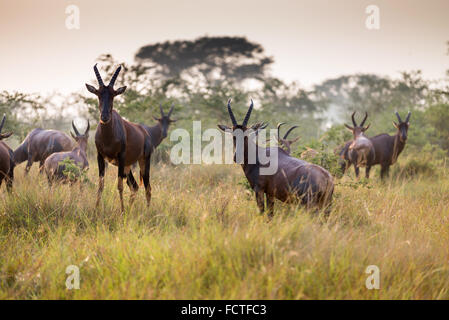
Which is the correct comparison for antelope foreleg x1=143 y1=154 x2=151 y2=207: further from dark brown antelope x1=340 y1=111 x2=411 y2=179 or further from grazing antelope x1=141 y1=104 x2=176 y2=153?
dark brown antelope x1=340 y1=111 x2=411 y2=179

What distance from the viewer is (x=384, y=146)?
11.5 m

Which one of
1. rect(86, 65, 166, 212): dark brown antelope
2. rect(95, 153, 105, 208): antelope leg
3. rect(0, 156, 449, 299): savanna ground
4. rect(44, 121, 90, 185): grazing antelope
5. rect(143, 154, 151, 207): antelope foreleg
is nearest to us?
rect(0, 156, 449, 299): savanna ground

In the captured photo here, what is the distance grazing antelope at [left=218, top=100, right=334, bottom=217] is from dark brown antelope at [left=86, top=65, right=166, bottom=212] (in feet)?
4.95

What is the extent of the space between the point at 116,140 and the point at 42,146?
464 cm

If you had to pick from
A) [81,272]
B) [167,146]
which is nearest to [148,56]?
[167,146]

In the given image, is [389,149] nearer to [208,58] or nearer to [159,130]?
[159,130]

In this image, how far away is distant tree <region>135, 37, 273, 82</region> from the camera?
2561cm

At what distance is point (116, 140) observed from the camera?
222 inches

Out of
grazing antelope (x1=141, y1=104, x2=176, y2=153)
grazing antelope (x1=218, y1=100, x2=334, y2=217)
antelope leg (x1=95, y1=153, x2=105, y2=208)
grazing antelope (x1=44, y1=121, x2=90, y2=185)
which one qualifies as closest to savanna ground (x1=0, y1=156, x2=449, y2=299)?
grazing antelope (x1=218, y1=100, x2=334, y2=217)

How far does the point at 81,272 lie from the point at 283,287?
1898 millimetres

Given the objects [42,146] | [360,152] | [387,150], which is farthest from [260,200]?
[387,150]

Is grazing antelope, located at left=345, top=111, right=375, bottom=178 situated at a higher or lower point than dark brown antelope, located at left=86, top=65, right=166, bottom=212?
lower

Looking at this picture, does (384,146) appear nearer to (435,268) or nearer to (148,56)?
(435,268)

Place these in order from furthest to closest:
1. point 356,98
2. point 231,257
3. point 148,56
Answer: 1. point 356,98
2. point 148,56
3. point 231,257
